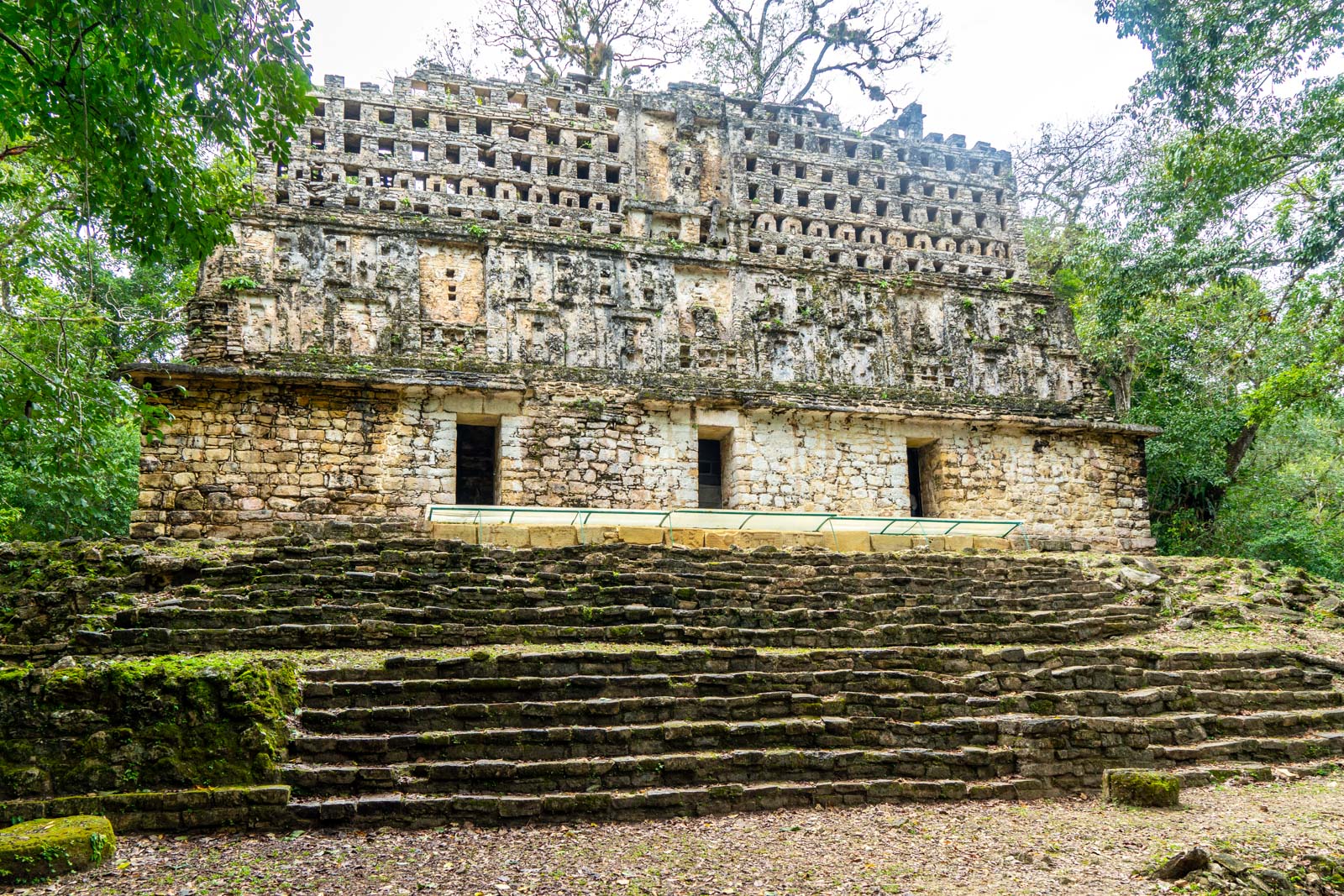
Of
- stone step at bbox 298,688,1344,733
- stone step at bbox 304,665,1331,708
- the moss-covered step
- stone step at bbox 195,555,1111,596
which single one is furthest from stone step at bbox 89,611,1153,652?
the moss-covered step

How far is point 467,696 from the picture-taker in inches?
260

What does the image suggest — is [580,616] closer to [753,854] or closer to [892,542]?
[753,854]

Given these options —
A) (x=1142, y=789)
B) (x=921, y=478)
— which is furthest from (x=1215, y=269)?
(x=1142, y=789)

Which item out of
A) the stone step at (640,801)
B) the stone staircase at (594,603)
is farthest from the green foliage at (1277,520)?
the stone step at (640,801)

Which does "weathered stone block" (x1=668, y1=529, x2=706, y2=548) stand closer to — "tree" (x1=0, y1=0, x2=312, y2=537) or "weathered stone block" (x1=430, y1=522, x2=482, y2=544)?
"weathered stone block" (x1=430, y1=522, x2=482, y2=544)

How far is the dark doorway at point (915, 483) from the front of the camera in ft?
51.3

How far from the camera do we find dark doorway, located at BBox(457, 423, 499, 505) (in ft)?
46.0

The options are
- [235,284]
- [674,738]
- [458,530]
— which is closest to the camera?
[674,738]

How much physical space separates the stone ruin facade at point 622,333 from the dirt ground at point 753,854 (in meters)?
7.66

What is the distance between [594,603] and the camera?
8.77 metres

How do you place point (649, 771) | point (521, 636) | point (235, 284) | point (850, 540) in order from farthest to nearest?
1. point (235, 284)
2. point (850, 540)
3. point (521, 636)
4. point (649, 771)

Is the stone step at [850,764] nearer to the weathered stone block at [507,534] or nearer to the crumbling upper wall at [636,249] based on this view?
the weathered stone block at [507,534]

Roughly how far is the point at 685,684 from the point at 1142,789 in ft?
11.2

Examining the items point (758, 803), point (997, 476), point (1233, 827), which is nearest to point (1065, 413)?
point (997, 476)
